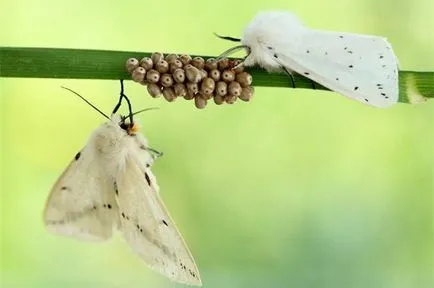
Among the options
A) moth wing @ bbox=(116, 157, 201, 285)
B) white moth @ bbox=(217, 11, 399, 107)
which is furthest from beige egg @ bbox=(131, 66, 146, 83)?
moth wing @ bbox=(116, 157, 201, 285)

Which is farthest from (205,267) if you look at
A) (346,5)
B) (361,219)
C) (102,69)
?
(102,69)

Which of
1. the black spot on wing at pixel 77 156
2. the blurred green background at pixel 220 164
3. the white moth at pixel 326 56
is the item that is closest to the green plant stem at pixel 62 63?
the white moth at pixel 326 56

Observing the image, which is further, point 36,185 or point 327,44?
point 36,185

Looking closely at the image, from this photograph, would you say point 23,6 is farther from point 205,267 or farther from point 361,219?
point 361,219

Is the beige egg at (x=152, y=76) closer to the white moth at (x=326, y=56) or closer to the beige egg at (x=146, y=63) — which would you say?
the beige egg at (x=146, y=63)

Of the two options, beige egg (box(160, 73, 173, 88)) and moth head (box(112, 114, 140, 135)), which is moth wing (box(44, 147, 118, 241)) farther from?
beige egg (box(160, 73, 173, 88))

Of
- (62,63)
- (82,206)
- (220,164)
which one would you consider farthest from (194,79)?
(220,164)

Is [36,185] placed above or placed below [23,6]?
below

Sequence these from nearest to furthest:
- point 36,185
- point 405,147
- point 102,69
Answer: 1. point 102,69
2. point 36,185
3. point 405,147
